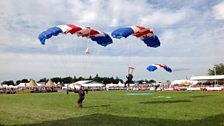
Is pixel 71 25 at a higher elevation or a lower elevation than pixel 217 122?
higher

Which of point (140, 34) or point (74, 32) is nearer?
point (74, 32)

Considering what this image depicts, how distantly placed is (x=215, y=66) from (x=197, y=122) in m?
155

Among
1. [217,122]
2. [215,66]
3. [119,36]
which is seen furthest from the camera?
[215,66]

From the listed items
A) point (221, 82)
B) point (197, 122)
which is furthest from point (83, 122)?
point (221, 82)

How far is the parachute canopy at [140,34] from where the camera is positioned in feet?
103

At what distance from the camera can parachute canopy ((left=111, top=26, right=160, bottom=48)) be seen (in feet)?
103

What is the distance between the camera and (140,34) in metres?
33.4

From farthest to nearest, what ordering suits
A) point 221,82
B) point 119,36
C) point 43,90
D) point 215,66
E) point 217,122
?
point 215,66 → point 221,82 → point 43,90 → point 119,36 → point 217,122

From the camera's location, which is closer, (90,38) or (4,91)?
(90,38)

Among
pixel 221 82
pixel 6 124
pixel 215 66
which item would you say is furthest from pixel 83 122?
pixel 215 66

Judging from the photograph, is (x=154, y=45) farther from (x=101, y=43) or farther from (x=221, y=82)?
(x=221, y=82)

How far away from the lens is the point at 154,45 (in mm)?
35406

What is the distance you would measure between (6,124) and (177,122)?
304 inches

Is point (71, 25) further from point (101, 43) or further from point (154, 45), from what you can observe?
point (154, 45)
